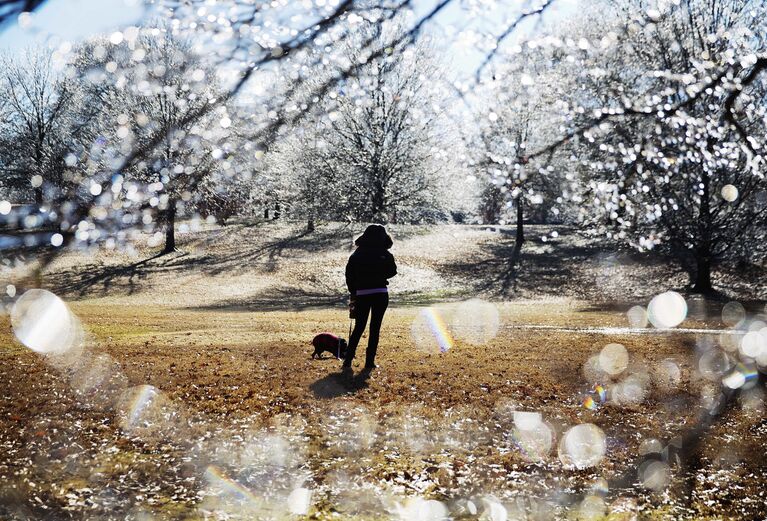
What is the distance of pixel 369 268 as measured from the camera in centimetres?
833

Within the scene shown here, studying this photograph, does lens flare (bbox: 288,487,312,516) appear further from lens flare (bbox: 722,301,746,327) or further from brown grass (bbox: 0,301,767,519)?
lens flare (bbox: 722,301,746,327)

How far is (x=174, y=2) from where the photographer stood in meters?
4.81

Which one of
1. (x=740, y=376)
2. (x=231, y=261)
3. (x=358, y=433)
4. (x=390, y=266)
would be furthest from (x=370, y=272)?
(x=231, y=261)

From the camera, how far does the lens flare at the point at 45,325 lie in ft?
36.6

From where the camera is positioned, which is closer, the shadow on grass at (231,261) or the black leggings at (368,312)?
the black leggings at (368,312)

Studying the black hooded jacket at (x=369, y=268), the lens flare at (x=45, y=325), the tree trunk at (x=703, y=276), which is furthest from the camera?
the tree trunk at (x=703, y=276)

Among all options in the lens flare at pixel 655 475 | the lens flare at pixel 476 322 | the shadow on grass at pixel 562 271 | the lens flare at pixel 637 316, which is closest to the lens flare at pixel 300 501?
the lens flare at pixel 655 475

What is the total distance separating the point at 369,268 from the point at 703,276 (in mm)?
20596

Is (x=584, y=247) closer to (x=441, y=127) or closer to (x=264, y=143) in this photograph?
(x=441, y=127)

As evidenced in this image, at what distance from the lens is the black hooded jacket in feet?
27.2

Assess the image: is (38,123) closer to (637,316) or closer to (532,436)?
(637,316)

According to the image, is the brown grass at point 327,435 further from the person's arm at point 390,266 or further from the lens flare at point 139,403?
the person's arm at point 390,266

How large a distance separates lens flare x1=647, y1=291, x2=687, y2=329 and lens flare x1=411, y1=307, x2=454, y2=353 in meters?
5.92

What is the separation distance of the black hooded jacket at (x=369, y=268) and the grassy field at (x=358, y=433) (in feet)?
4.41
